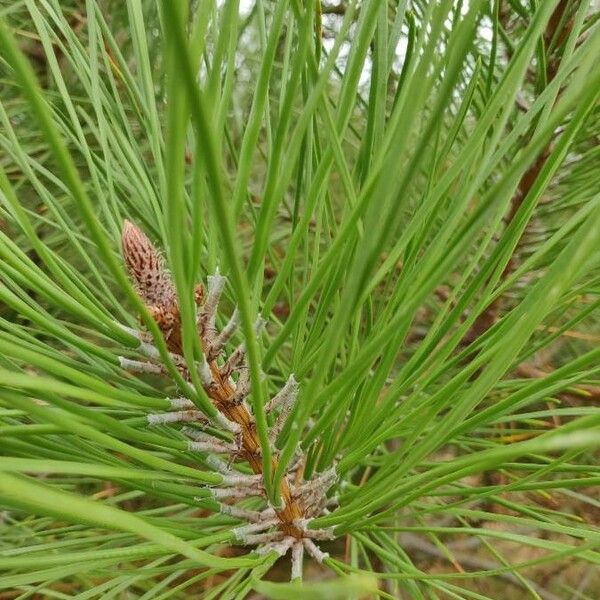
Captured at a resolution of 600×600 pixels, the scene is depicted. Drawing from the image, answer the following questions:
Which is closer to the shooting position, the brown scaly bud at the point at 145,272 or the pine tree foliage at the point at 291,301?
the pine tree foliage at the point at 291,301

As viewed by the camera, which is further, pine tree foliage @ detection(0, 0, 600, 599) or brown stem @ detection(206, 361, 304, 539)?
brown stem @ detection(206, 361, 304, 539)

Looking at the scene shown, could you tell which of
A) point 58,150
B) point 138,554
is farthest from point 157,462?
point 58,150

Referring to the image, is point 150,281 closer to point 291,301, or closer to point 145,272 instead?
point 145,272

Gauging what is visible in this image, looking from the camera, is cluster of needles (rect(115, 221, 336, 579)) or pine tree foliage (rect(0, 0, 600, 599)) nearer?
pine tree foliage (rect(0, 0, 600, 599))

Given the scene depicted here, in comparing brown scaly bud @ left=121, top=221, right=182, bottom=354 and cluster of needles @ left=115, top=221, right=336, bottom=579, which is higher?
brown scaly bud @ left=121, top=221, right=182, bottom=354

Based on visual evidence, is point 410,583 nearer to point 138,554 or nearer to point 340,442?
point 340,442

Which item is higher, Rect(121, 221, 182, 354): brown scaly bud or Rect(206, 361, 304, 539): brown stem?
Rect(121, 221, 182, 354): brown scaly bud

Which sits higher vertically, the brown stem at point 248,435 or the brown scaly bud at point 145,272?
the brown scaly bud at point 145,272

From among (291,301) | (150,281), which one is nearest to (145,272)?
(150,281)

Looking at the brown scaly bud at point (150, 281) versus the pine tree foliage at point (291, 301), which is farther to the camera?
the brown scaly bud at point (150, 281)

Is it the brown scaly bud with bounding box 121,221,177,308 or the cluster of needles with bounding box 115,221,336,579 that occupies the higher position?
the brown scaly bud with bounding box 121,221,177,308

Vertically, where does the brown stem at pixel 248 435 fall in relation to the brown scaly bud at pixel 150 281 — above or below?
below
